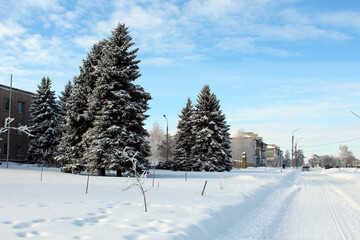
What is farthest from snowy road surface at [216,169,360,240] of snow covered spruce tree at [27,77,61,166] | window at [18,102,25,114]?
window at [18,102,25,114]

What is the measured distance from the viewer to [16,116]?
44.5 metres

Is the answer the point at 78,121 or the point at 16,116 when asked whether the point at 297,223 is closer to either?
the point at 78,121

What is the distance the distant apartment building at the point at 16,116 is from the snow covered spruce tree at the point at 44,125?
4.92 meters

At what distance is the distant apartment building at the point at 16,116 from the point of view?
41.6m

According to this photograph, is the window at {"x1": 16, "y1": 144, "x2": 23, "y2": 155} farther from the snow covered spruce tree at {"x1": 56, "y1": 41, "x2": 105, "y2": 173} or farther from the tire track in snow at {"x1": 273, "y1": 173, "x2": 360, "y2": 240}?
the tire track in snow at {"x1": 273, "y1": 173, "x2": 360, "y2": 240}

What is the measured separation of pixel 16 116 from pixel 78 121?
997 inches

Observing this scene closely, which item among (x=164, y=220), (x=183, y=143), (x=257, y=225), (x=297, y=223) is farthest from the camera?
(x=183, y=143)

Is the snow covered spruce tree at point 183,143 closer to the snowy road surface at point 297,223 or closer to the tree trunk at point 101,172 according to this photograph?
the tree trunk at point 101,172

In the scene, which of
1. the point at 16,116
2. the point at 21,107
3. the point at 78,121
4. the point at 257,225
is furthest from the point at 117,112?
the point at 21,107

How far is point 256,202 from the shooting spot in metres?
10.6

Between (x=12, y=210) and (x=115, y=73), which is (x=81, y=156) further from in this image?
(x=12, y=210)

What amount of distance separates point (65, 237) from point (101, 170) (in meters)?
18.5

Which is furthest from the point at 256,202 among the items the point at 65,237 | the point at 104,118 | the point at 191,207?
the point at 104,118

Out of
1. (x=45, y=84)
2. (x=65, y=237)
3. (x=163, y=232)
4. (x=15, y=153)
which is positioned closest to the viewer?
(x=65, y=237)
